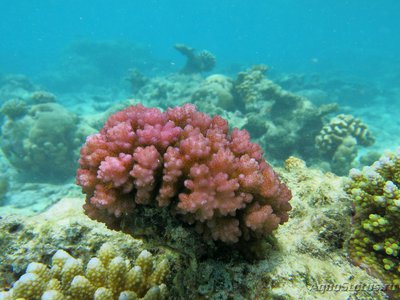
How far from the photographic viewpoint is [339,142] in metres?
10.7

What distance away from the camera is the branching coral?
1037 centimetres

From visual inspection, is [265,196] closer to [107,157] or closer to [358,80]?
[107,157]

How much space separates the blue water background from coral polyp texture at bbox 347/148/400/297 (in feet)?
126

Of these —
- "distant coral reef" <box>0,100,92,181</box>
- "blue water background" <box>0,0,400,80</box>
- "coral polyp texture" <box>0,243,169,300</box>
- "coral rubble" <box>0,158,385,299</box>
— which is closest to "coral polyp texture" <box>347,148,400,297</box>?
"coral rubble" <box>0,158,385,299</box>

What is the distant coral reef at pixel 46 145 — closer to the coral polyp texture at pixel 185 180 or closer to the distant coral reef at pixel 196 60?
the coral polyp texture at pixel 185 180

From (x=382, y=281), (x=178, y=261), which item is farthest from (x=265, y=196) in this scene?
(x=382, y=281)

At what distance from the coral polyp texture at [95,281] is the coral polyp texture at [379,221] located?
1.76 metres

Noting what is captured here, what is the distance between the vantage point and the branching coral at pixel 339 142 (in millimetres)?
10367

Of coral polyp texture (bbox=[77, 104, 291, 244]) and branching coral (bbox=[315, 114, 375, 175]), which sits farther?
branching coral (bbox=[315, 114, 375, 175])

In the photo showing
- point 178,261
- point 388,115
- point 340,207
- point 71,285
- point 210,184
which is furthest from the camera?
point 388,115

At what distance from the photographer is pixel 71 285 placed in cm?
234

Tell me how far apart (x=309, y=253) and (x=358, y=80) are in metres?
28.4

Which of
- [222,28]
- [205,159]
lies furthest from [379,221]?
[222,28]

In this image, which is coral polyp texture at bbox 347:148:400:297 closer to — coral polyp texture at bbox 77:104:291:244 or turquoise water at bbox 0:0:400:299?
turquoise water at bbox 0:0:400:299
